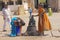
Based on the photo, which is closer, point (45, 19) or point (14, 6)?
point (45, 19)

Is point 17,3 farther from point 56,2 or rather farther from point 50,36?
point 50,36

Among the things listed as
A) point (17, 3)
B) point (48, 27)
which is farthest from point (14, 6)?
point (48, 27)

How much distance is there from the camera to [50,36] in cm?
1184

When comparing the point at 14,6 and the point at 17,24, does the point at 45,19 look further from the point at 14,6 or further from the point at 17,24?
the point at 14,6

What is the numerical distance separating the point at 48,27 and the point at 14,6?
22.1 metres

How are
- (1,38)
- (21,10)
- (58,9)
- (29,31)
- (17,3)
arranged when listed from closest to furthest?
(1,38)
(29,31)
(21,10)
(58,9)
(17,3)

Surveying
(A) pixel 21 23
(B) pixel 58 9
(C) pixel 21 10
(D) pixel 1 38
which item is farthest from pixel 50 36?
(B) pixel 58 9

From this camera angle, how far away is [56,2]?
116 feet

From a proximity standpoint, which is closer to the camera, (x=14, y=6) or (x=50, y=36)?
(x=50, y=36)

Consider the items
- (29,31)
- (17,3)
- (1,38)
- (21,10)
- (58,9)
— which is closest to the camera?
(1,38)

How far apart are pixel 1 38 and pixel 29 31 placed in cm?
158

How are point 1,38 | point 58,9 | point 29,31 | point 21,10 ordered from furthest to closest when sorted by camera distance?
point 58,9 → point 21,10 → point 29,31 → point 1,38

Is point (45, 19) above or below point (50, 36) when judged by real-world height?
above

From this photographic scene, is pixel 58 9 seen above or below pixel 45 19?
below
